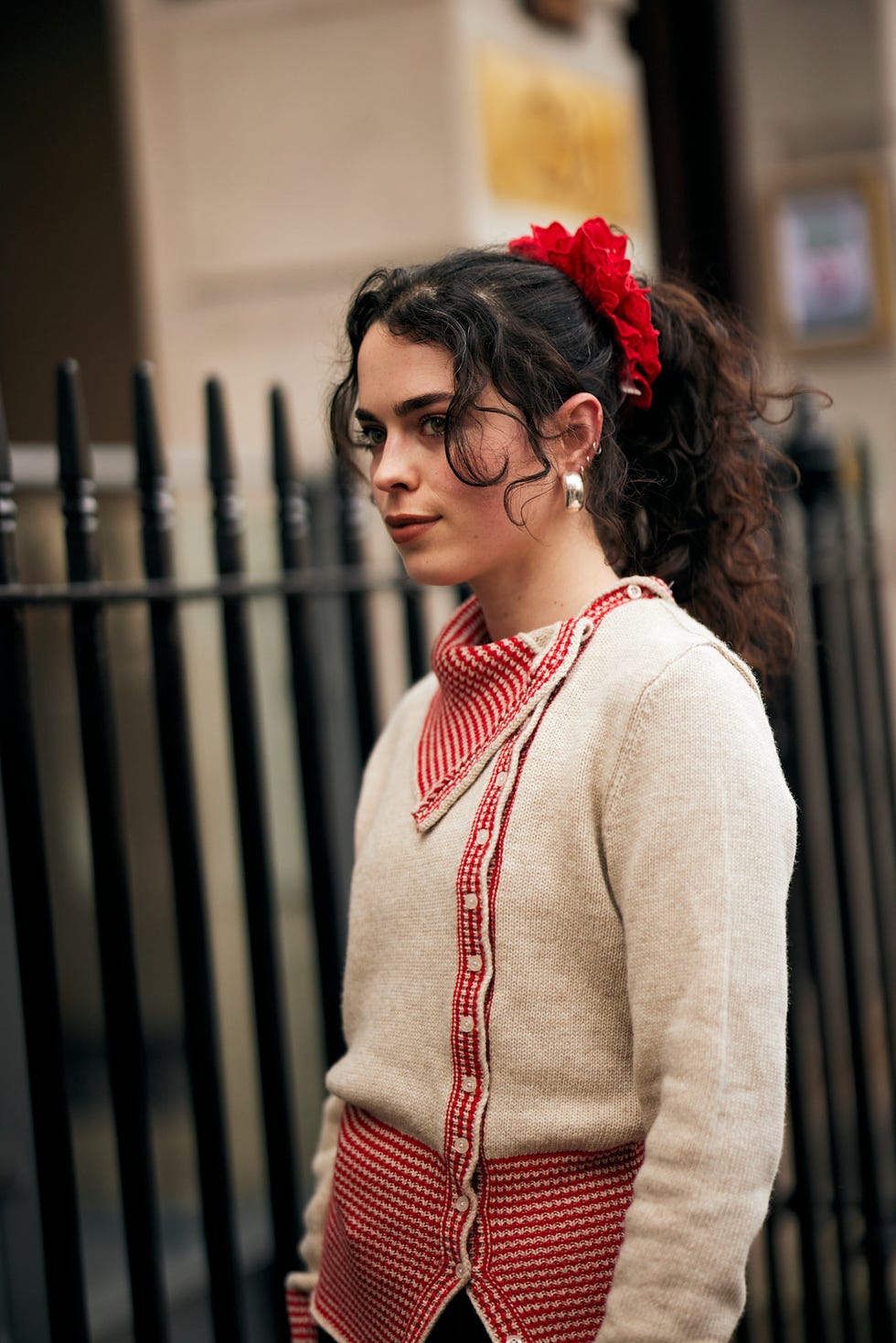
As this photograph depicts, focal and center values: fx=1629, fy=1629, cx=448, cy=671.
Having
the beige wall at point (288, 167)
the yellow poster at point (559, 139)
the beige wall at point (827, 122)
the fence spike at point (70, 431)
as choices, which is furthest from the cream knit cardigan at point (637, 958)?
the beige wall at point (827, 122)

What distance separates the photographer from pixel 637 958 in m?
1.49

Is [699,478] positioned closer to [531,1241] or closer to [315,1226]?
[531,1241]

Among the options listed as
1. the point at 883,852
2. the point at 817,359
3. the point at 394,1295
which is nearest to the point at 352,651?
the point at 394,1295

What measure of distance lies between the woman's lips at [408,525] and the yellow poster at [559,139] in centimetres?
266

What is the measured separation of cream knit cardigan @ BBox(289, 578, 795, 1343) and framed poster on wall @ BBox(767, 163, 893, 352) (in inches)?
207

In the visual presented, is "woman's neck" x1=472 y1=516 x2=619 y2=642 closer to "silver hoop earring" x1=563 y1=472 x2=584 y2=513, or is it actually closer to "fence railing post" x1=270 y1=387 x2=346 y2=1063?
"silver hoop earring" x1=563 y1=472 x2=584 y2=513

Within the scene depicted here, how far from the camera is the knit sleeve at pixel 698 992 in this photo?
1.43 metres

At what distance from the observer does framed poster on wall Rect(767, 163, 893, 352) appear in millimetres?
6527

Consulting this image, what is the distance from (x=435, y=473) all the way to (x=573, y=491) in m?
0.14

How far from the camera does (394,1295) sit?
1.69 m

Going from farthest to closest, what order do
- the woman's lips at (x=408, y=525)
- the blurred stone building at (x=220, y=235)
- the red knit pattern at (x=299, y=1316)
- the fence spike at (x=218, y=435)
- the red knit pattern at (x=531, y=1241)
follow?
1. the blurred stone building at (x=220, y=235)
2. the fence spike at (x=218, y=435)
3. the red knit pattern at (x=299, y=1316)
4. the woman's lips at (x=408, y=525)
5. the red knit pattern at (x=531, y=1241)

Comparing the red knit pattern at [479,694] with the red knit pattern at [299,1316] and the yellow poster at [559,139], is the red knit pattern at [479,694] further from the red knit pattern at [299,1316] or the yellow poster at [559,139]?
the yellow poster at [559,139]

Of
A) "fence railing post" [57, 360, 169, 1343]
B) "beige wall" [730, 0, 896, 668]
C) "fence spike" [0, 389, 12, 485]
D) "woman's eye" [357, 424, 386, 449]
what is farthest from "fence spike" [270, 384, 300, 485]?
"beige wall" [730, 0, 896, 668]

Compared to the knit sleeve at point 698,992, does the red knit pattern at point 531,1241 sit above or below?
below
